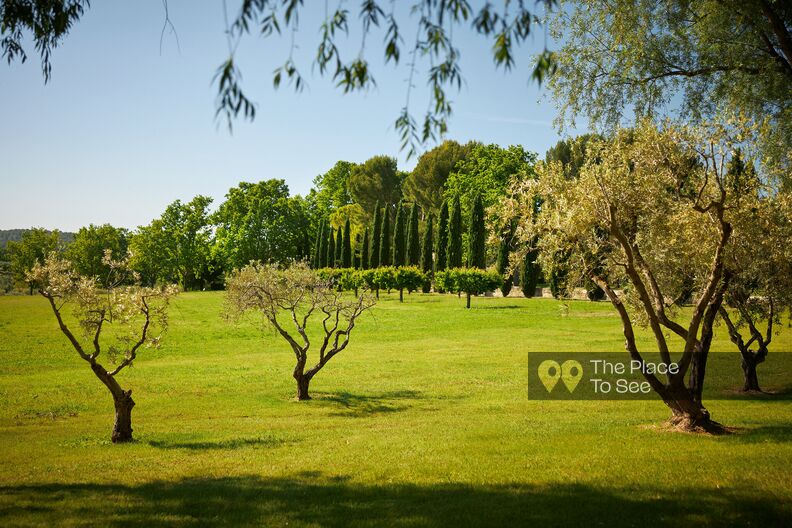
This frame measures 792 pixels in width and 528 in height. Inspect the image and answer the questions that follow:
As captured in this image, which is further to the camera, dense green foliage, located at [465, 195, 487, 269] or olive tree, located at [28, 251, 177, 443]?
dense green foliage, located at [465, 195, 487, 269]

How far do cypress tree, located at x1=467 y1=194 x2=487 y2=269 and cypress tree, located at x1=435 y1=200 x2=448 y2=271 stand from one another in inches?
195

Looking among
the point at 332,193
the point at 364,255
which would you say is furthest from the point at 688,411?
the point at 332,193

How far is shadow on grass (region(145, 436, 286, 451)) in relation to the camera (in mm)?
13328

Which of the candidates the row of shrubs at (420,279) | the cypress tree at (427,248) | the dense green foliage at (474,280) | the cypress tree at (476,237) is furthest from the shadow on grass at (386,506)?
the cypress tree at (427,248)

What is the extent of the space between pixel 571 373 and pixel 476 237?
107 ft

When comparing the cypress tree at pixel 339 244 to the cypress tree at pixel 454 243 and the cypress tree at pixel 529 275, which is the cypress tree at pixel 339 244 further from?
the cypress tree at pixel 529 275

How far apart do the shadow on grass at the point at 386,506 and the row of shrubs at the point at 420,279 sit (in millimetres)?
31439

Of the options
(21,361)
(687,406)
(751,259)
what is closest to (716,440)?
(687,406)

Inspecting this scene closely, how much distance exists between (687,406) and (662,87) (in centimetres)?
701

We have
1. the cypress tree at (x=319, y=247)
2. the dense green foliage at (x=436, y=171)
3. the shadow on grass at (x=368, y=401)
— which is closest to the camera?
the shadow on grass at (x=368, y=401)

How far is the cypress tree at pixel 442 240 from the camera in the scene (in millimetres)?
60969

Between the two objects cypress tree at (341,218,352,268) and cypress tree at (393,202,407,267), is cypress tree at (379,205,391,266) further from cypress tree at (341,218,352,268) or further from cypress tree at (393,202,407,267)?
cypress tree at (341,218,352,268)

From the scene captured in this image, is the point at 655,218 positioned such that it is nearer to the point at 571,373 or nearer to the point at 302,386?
the point at 571,373

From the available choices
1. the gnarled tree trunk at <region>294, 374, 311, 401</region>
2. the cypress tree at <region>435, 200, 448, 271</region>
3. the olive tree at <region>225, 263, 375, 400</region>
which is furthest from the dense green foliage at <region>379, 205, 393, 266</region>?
the gnarled tree trunk at <region>294, 374, 311, 401</region>
